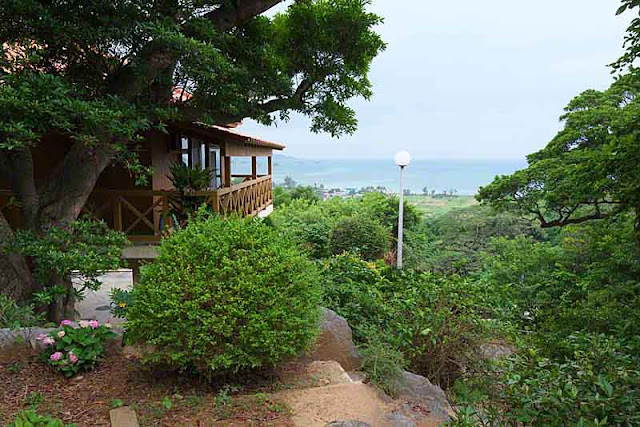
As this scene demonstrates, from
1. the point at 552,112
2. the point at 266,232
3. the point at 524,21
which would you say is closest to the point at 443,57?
the point at 524,21

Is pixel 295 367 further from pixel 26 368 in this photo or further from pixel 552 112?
pixel 552 112

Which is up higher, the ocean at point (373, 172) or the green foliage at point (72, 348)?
the ocean at point (373, 172)

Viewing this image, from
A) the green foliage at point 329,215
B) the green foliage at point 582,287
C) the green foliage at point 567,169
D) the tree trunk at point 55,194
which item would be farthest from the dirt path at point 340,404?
the green foliage at point 329,215

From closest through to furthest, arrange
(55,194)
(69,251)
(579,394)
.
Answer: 1. (579,394)
2. (69,251)
3. (55,194)

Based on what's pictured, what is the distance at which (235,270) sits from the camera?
320cm

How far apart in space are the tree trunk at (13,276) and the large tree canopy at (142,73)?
0.01 meters

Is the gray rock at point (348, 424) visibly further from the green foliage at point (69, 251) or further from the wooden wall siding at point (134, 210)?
the wooden wall siding at point (134, 210)

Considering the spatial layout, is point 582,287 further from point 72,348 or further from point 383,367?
point 72,348

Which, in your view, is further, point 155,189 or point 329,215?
point 329,215

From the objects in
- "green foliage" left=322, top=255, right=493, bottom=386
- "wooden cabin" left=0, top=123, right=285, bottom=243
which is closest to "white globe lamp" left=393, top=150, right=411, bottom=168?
"wooden cabin" left=0, top=123, right=285, bottom=243

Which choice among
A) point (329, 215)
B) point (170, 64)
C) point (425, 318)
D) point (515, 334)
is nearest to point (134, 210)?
point (170, 64)

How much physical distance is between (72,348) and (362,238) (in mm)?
11756

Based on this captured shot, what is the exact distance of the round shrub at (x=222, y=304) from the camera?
3.04 m

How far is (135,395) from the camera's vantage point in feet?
10.3
